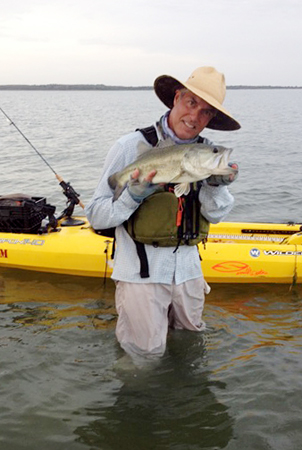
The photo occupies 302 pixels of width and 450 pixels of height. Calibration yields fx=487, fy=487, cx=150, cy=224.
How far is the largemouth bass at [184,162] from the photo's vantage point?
312 cm

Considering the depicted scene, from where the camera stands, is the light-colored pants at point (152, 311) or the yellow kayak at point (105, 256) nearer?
the light-colored pants at point (152, 311)

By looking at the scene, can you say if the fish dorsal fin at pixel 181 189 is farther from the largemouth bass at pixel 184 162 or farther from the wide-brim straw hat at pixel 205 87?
the wide-brim straw hat at pixel 205 87

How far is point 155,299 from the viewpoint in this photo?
363cm

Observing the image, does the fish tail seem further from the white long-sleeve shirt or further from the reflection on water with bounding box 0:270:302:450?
the reflection on water with bounding box 0:270:302:450

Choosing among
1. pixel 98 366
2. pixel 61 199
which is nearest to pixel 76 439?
pixel 98 366

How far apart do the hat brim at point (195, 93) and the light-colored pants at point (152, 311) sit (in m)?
1.24

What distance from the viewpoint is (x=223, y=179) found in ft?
10.6

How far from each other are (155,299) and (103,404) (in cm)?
127

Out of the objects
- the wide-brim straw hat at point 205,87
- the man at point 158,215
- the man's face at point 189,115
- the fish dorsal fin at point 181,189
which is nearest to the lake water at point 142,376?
the man at point 158,215

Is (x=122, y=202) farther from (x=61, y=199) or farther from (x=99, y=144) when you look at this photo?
(x=99, y=144)

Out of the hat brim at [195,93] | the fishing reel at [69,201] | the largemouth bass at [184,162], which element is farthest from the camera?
the fishing reel at [69,201]

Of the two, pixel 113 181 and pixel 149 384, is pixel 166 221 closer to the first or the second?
pixel 113 181

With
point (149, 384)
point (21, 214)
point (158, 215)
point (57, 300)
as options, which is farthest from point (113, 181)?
point (21, 214)

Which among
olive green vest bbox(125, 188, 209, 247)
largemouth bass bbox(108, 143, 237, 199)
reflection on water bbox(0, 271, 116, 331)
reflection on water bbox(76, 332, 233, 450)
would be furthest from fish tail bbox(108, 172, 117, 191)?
reflection on water bbox(0, 271, 116, 331)
